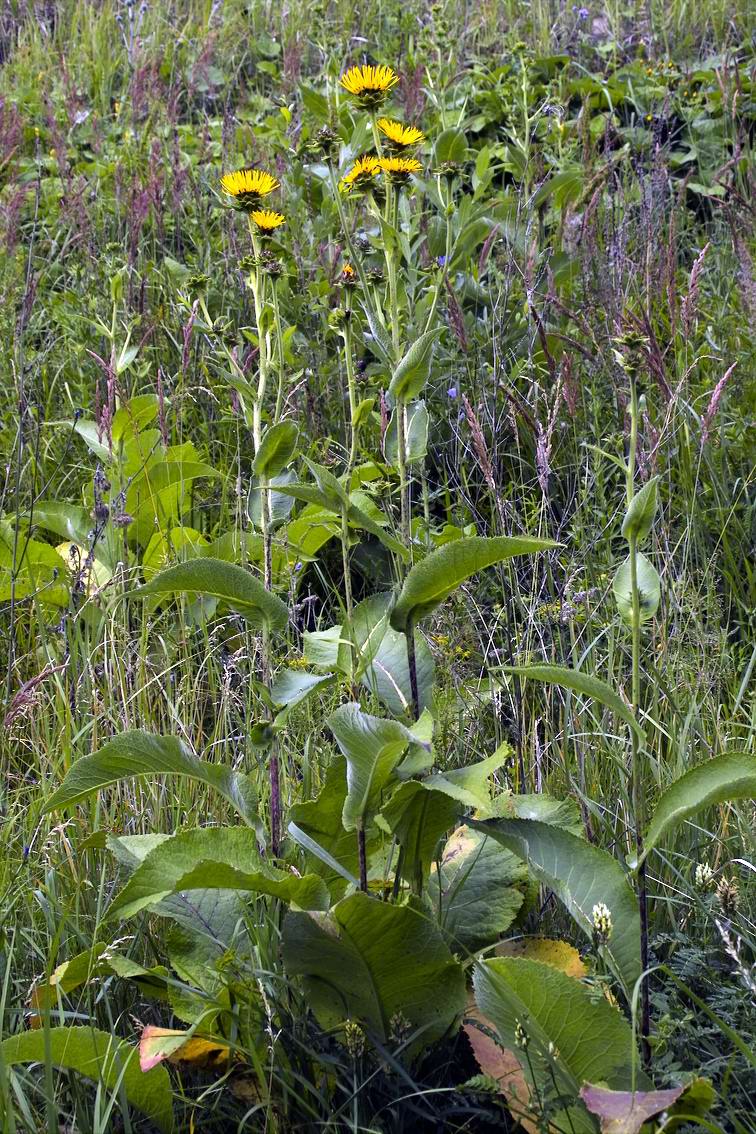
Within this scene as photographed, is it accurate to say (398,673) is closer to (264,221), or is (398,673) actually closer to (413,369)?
(413,369)

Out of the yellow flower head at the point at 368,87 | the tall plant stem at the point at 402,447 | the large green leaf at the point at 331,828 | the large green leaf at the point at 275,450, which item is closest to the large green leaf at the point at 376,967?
the large green leaf at the point at 331,828

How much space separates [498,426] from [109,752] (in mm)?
1535

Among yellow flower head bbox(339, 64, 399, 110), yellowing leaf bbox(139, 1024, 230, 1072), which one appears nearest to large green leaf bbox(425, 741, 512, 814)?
yellowing leaf bbox(139, 1024, 230, 1072)

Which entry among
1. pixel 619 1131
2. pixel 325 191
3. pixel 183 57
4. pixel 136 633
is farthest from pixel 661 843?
pixel 183 57

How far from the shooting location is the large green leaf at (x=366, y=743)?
1486 mm

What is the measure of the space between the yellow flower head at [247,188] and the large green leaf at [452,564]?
73 cm

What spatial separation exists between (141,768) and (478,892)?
534 mm

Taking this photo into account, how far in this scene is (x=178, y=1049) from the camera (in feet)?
5.24

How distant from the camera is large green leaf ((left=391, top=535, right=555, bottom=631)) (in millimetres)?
1486

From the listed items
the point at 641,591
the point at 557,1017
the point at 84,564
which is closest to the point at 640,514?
the point at 641,591

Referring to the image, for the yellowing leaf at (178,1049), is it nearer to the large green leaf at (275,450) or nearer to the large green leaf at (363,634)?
the large green leaf at (363,634)

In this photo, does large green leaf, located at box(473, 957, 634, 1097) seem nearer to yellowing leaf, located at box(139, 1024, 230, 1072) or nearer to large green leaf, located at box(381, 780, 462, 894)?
large green leaf, located at box(381, 780, 462, 894)

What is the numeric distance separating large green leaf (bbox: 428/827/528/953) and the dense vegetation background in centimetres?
7

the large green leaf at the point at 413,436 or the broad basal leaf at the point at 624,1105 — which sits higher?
the large green leaf at the point at 413,436
